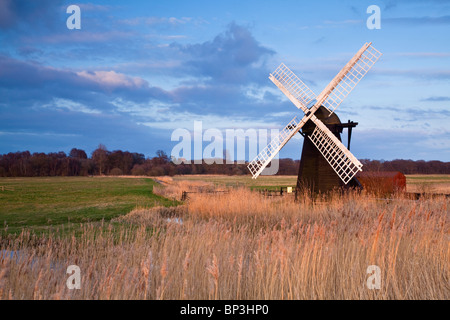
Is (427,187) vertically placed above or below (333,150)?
below

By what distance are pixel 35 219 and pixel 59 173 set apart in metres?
86.5

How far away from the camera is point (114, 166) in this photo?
105 meters

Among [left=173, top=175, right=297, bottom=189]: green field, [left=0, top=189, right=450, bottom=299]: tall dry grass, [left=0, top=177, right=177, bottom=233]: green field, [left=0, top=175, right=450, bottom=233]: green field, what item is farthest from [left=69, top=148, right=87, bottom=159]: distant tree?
[left=0, top=189, right=450, bottom=299]: tall dry grass

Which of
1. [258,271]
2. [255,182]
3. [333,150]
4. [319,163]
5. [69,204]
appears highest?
[255,182]

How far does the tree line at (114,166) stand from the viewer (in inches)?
3578

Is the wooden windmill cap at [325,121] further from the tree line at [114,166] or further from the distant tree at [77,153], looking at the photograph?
the distant tree at [77,153]

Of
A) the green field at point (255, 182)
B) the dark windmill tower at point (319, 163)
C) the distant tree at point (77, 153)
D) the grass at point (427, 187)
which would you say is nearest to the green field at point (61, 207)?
the dark windmill tower at point (319, 163)

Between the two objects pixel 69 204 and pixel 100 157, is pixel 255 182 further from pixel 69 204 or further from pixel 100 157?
pixel 100 157

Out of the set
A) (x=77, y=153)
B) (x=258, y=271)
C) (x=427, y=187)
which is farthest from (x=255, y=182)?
(x=77, y=153)

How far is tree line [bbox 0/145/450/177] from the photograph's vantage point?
3578 inches

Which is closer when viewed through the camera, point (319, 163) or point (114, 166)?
point (319, 163)

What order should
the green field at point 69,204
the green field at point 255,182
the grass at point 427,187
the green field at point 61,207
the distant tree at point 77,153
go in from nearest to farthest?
1. the green field at point 61,207
2. the green field at point 69,204
3. the grass at point 427,187
4. the green field at point 255,182
5. the distant tree at point 77,153

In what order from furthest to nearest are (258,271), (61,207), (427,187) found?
(61,207)
(427,187)
(258,271)
